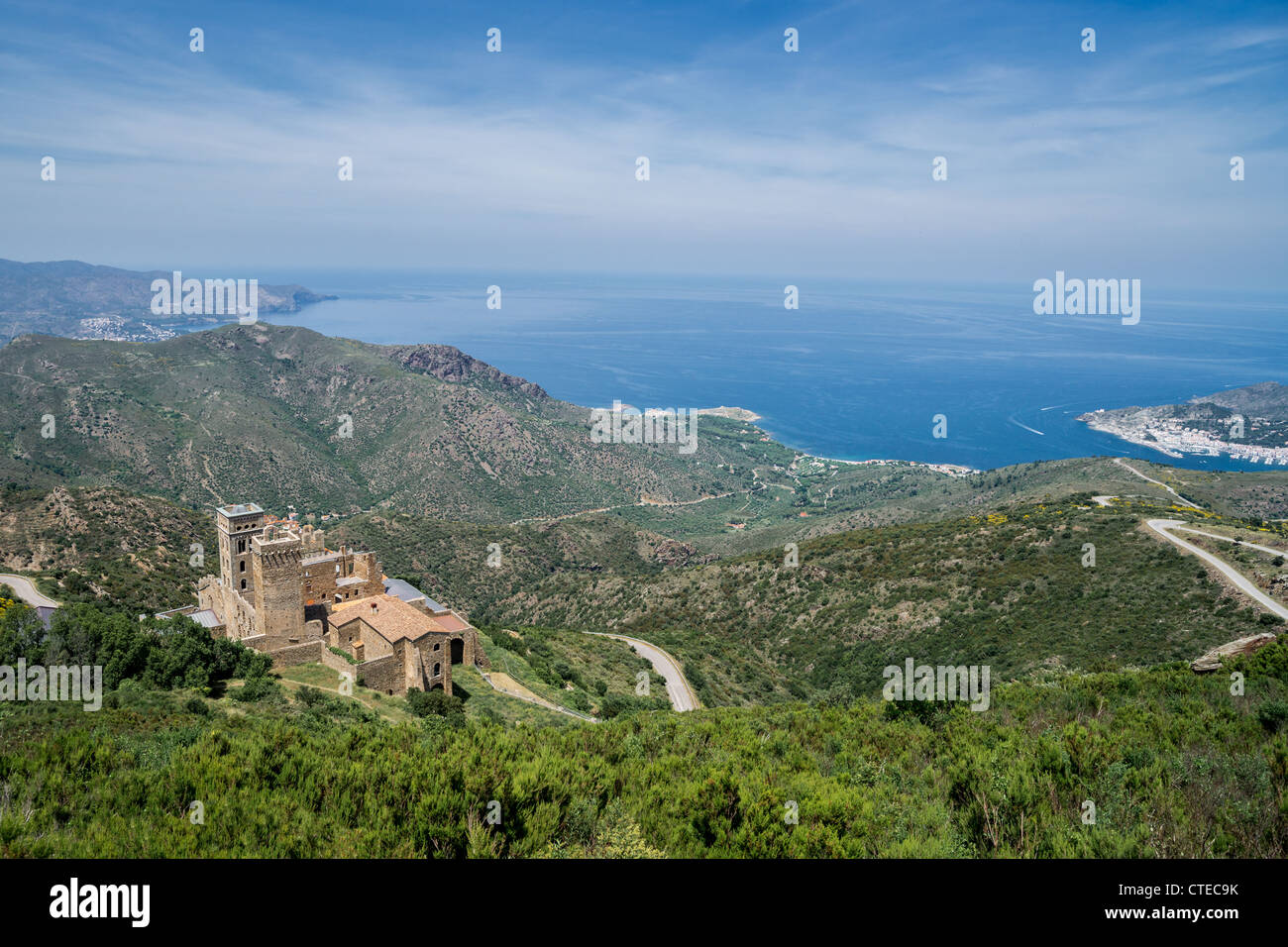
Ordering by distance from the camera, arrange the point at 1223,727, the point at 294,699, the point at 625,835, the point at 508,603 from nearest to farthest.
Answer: the point at 625,835 → the point at 1223,727 → the point at 294,699 → the point at 508,603

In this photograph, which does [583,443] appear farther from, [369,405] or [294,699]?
[294,699]

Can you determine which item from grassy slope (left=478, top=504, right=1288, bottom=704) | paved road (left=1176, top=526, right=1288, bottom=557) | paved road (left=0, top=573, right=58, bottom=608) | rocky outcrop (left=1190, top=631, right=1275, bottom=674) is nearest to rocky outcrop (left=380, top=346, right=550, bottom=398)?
grassy slope (left=478, top=504, right=1288, bottom=704)

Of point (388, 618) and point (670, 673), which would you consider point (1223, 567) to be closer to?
point (670, 673)

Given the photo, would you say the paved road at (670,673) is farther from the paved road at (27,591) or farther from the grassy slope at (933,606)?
the paved road at (27,591)
